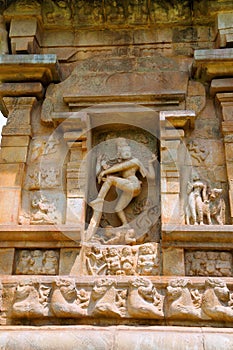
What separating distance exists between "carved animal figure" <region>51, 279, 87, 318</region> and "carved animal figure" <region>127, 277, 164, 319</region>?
485 millimetres

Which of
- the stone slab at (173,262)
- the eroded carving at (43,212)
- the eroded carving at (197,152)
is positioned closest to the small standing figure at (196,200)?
the eroded carving at (197,152)

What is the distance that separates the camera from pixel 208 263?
4.85m

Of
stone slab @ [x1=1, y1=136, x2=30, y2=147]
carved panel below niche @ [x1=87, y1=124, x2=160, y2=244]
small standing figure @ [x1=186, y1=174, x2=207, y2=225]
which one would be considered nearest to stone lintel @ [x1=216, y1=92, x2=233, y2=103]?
carved panel below niche @ [x1=87, y1=124, x2=160, y2=244]

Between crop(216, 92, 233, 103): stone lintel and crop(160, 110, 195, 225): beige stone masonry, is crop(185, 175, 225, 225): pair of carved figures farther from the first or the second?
crop(216, 92, 233, 103): stone lintel

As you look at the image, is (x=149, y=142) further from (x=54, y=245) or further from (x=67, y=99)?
(x=54, y=245)

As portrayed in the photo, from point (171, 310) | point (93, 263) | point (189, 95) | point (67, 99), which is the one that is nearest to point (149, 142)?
point (189, 95)

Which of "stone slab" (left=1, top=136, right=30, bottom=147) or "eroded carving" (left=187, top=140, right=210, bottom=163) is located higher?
"stone slab" (left=1, top=136, right=30, bottom=147)

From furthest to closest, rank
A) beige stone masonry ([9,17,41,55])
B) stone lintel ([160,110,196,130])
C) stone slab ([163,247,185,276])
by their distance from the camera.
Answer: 1. beige stone masonry ([9,17,41,55])
2. stone lintel ([160,110,196,130])
3. stone slab ([163,247,185,276])

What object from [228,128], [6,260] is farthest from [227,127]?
[6,260]

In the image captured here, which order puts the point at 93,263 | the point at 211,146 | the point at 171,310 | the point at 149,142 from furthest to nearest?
the point at 149,142 → the point at 211,146 → the point at 93,263 → the point at 171,310

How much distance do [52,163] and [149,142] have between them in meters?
1.30

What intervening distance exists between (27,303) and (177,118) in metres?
2.72

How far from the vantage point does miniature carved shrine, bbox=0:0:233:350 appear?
4.45 meters

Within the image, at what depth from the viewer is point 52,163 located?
551 cm
